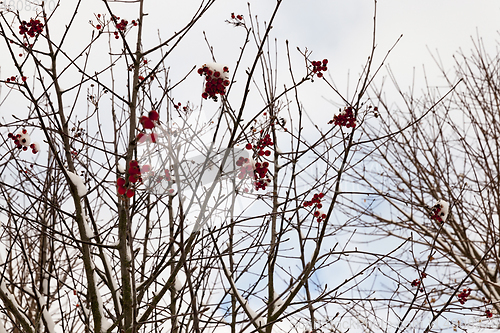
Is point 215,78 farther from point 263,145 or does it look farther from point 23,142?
point 23,142

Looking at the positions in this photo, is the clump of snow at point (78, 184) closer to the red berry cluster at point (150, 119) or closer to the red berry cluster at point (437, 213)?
the red berry cluster at point (150, 119)

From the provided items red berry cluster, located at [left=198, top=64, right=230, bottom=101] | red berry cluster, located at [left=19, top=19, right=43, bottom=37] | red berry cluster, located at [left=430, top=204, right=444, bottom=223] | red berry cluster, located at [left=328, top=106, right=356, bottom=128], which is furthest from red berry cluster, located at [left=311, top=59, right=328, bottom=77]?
red berry cluster, located at [left=19, top=19, right=43, bottom=37]

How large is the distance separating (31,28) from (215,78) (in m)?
1.57

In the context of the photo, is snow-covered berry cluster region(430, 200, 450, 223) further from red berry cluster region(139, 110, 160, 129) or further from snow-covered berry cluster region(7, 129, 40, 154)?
snow-covered berry cluster region(7, 129, 40, 154)

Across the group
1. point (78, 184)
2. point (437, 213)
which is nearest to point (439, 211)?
point (437, 213)

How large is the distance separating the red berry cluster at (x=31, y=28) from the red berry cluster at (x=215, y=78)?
4.67 feet

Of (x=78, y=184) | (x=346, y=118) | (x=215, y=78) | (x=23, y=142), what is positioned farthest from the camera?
(x=23, y=142)

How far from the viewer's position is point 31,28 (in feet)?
9.12

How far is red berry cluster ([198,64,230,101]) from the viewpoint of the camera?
223cm

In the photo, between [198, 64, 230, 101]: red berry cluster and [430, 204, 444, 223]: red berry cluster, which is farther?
[430, 204, 444, 223]: red berry cluster

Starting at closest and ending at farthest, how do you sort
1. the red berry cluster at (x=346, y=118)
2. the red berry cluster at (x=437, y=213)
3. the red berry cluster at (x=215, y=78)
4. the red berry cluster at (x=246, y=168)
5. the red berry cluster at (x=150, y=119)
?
1. the red berry cluster at (x=150, y=119)
2. the red berry cluster at (x=215, y=78)
3. the red berry cluster at (x=246, y=168)
4. the red berry cluster at (x=346, y=118)
5. the red berry cluster at (x=437, y=213)

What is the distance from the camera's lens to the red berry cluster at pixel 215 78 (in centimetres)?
223

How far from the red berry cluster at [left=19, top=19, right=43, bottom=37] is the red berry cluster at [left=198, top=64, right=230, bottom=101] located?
1.42m

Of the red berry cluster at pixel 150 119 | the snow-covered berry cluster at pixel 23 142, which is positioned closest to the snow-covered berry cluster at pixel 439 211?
the red berry cluster at pixel 150 119
